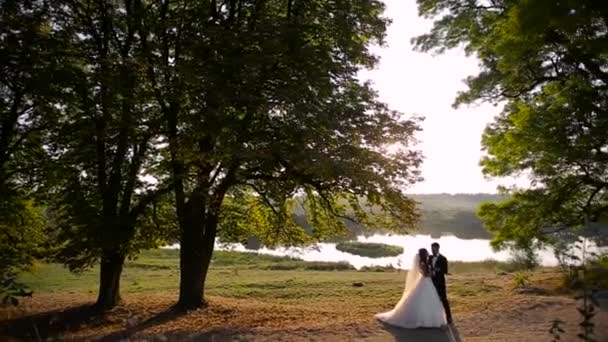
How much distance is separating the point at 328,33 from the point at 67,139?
912 cm

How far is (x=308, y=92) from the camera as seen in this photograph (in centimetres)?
1473

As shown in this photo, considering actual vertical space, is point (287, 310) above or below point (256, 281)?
below

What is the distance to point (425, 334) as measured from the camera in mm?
11586

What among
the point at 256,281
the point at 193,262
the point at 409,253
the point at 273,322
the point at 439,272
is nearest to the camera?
the point at 439,272

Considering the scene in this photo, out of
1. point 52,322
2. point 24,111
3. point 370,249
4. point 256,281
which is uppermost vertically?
point 24,111

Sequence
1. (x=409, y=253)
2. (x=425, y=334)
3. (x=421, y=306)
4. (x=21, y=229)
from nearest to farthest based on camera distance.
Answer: (x=425, y=334)
(x=421, y=306)
(x=21, y=229)
(x=409, y=253)

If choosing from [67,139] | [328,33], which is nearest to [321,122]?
→ [328,33]

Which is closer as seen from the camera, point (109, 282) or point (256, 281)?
point (109, 282)

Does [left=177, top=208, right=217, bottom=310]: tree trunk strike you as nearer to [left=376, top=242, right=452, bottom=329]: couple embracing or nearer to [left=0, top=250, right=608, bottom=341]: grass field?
[left=0, top=250, right=608, bottom=341]: grass field

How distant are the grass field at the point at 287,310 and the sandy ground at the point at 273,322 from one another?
3 cm

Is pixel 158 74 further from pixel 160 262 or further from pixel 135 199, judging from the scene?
pixel 160 262

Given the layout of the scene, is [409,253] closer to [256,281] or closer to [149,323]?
[256,281]

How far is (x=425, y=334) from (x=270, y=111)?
7.37 metres

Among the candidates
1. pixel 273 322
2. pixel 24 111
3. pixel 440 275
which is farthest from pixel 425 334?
pixel 24 111
